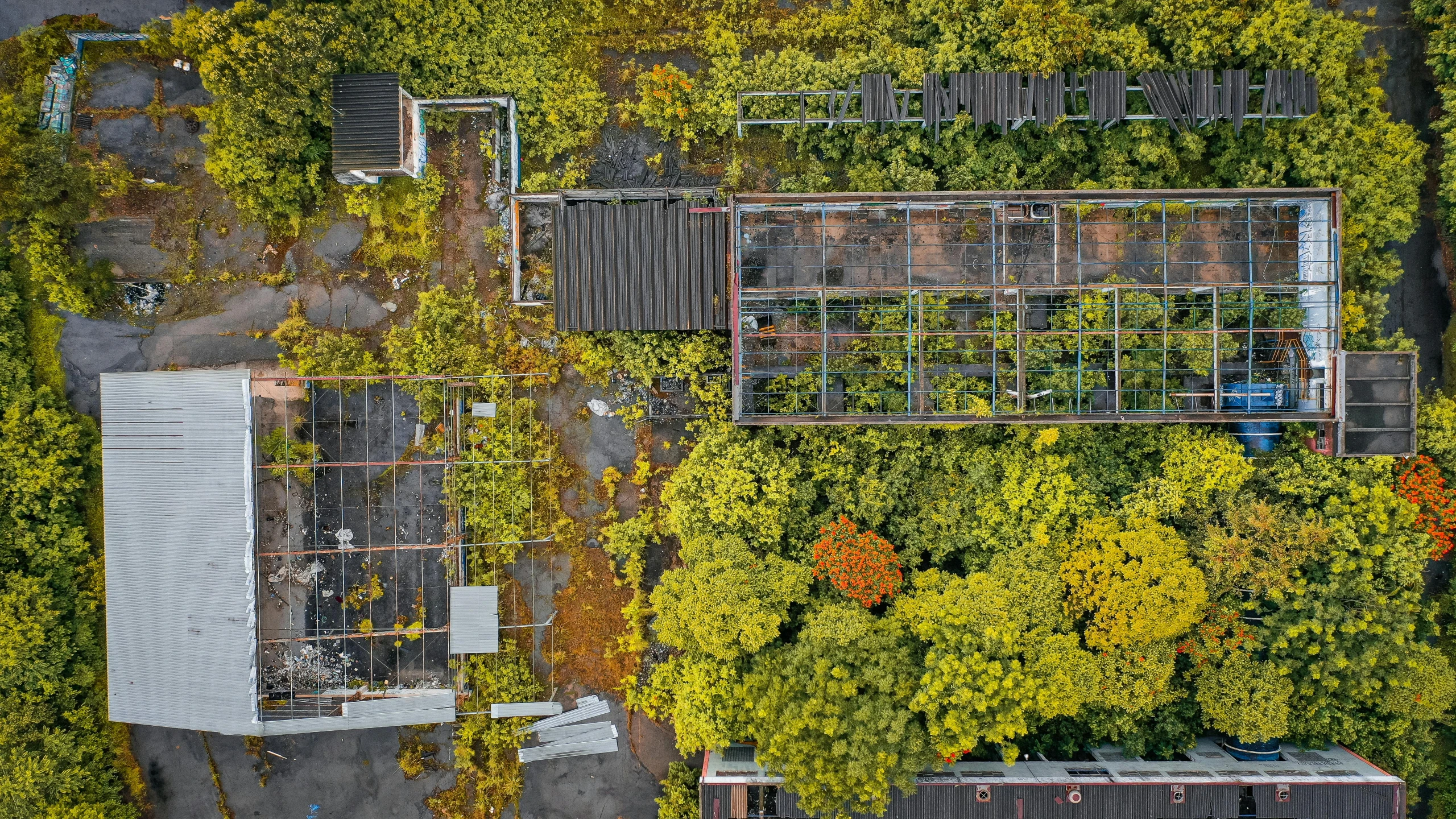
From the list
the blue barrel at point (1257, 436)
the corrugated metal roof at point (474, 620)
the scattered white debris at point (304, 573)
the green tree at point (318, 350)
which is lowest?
the corrugated metal roof at point (474, 620)

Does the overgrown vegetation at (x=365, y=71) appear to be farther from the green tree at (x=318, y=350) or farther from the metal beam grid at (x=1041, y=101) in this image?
the metal beam grid at (x=1041, y=101)

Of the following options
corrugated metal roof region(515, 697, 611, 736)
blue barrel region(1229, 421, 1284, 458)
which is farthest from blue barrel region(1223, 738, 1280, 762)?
corrugated metal roof region(515, 697, 611, 736)

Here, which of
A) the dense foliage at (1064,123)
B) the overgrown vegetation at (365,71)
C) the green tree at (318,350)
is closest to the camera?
the dense foliage at (1064,123)

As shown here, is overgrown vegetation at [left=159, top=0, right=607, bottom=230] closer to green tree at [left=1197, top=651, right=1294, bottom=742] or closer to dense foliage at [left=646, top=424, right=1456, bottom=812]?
dense foliage at [left=646, top=424, right=1456, bottom=812]

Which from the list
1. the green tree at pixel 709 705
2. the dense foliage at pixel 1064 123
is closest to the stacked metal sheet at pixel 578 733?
the green tree at pixel 709 705

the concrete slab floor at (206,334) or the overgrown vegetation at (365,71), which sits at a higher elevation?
the overgrown vegetation at (365,71)

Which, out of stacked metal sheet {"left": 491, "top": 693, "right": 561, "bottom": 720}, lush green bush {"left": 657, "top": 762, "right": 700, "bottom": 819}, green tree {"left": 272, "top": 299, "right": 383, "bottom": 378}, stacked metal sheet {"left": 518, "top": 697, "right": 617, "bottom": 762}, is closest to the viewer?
lush green bush {"left": 657, "top": 762, "right": 700, "bottom": 819}

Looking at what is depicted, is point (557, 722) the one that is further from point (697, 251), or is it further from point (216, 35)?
point (216, 35)

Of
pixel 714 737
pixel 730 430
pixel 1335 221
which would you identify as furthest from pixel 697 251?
pixel 1335 221
